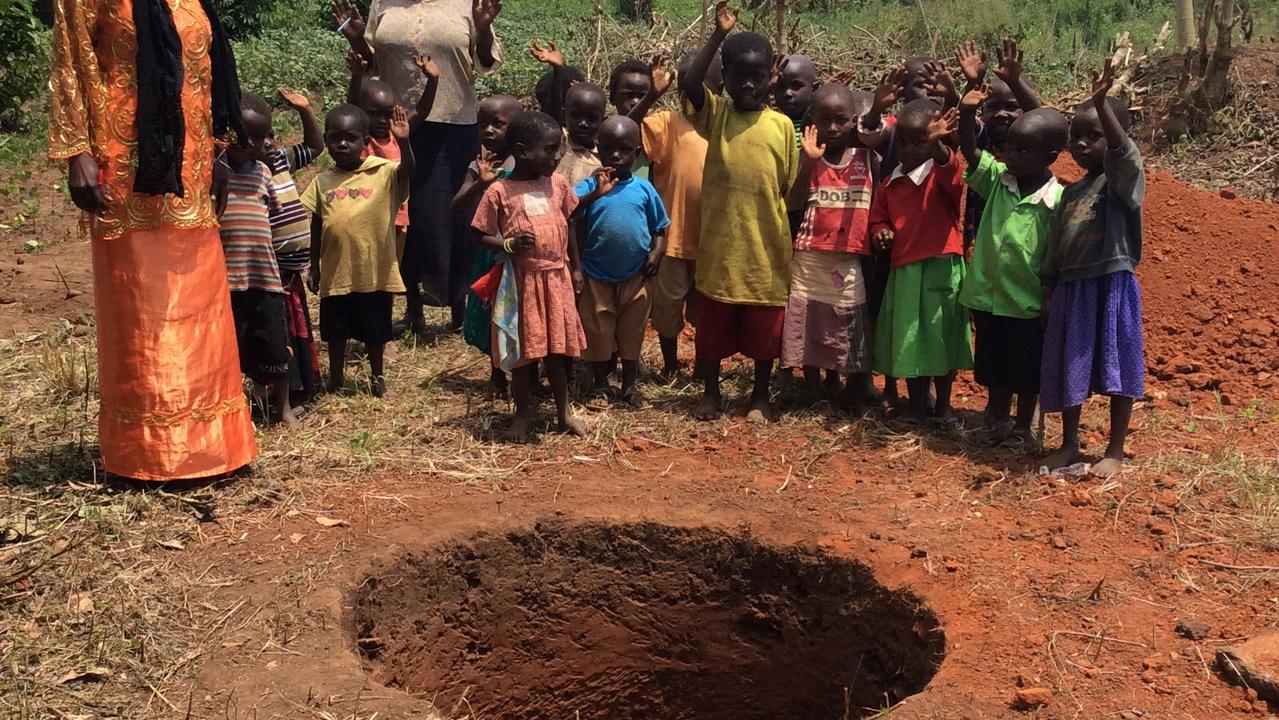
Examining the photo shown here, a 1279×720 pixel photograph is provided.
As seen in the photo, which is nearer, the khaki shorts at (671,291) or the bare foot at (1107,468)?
the bare foot at (1107,468)

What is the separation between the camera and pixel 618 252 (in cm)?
543

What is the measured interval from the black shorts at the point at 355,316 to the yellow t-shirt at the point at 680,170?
139 cm

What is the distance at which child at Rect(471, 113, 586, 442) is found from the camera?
492cm

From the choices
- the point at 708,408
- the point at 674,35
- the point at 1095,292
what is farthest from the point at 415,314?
the point at 674,35

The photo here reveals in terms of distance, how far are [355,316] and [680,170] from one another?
5.50 feet

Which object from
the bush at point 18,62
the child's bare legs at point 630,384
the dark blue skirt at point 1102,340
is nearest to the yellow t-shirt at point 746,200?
the child's bare legs at point 630,384

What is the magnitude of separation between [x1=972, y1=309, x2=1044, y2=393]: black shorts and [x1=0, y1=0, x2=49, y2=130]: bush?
8.37 metres

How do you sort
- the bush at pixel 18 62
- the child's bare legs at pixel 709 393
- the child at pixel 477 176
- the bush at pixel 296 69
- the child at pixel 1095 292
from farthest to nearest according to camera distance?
1. the bush at pixel 296 69
2. the bush at pixel 18 62
3. the child at pixel 477 176
4. the child's bare legs at pixel 709 393
5. the child at pixel 1095 292

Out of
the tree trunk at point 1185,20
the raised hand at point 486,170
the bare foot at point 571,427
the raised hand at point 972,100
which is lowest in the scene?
the bare foot at point 571,427

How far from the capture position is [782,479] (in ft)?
16.1

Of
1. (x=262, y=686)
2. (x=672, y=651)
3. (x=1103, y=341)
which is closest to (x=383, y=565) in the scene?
(x=262, y=686)

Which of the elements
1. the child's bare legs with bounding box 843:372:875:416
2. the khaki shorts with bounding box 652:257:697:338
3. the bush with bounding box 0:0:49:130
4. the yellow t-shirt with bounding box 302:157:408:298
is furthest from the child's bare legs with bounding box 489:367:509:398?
the bush with bounding box 0:0:49:130

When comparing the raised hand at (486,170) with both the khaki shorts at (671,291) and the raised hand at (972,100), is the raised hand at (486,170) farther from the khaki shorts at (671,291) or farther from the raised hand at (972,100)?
the raised hand at (972,100)

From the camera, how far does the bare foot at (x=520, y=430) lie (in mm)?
5215
